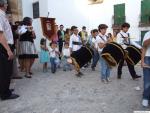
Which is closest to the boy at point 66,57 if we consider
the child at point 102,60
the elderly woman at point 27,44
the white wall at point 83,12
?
the elderly woman at point 27,44

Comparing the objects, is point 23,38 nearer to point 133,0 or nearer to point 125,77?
point 125,77

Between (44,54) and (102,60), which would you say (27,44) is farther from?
(102,60)

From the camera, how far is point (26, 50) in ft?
32.7

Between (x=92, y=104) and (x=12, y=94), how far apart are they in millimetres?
1729

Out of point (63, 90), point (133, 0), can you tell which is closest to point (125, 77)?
point (63, 90)

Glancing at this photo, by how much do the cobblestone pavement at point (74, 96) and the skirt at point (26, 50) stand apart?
634mm

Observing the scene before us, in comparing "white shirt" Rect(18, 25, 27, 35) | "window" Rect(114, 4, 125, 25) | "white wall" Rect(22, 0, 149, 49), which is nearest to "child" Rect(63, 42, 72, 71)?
"white shirt" Rect(18, 25, 27, 35)

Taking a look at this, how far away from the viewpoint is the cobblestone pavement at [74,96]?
634 cm

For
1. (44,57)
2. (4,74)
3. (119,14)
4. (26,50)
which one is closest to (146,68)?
(4,74)

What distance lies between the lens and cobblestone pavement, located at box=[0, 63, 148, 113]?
250 inches

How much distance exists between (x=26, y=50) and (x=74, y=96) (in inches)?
122

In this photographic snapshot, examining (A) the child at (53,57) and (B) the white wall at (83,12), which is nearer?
(A) the child at (53,57)

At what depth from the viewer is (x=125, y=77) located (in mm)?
9711

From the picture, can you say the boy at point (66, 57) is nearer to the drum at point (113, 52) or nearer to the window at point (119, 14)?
the drum at point (113, 52)
